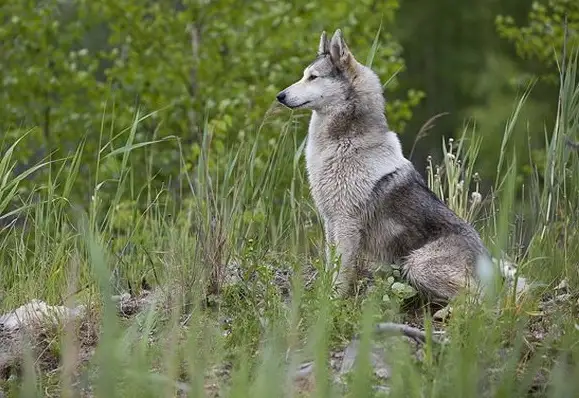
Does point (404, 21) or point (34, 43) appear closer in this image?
point (34, 43)

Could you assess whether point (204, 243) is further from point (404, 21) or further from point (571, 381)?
point (404, 21)

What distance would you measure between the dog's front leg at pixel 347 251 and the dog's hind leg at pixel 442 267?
0.30 m

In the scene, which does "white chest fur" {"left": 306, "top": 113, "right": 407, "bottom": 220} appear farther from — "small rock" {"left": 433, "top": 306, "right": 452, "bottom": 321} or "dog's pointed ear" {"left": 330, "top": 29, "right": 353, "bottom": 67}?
"small rock" {"left": 433, "top": 306, "right": 452, "bottom": 321}

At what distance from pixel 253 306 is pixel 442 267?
1026 mm

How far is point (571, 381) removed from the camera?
3.35m

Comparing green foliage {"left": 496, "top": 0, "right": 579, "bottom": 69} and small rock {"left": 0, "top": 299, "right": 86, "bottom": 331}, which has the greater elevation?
small rock {"left": 0, "top": 299, "right": 86, "bottom": 331}

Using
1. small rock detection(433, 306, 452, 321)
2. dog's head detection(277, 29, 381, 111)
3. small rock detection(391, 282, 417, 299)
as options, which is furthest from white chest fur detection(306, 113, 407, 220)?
small rock detection(433, 306, 452, 321)

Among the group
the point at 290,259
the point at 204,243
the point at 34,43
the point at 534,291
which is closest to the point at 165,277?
the point at 204,243

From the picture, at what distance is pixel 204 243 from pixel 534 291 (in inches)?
66.1

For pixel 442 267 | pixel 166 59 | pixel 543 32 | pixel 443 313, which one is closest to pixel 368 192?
pixel 442 267

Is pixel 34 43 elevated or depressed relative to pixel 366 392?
depressed

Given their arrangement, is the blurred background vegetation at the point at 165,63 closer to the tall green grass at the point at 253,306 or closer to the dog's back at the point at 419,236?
the tall green grass at the point at 253,306

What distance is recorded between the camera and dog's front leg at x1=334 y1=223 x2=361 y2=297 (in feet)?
18.6

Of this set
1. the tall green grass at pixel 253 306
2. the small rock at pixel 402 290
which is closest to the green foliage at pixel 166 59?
the tall green grass at pixel 253 306
